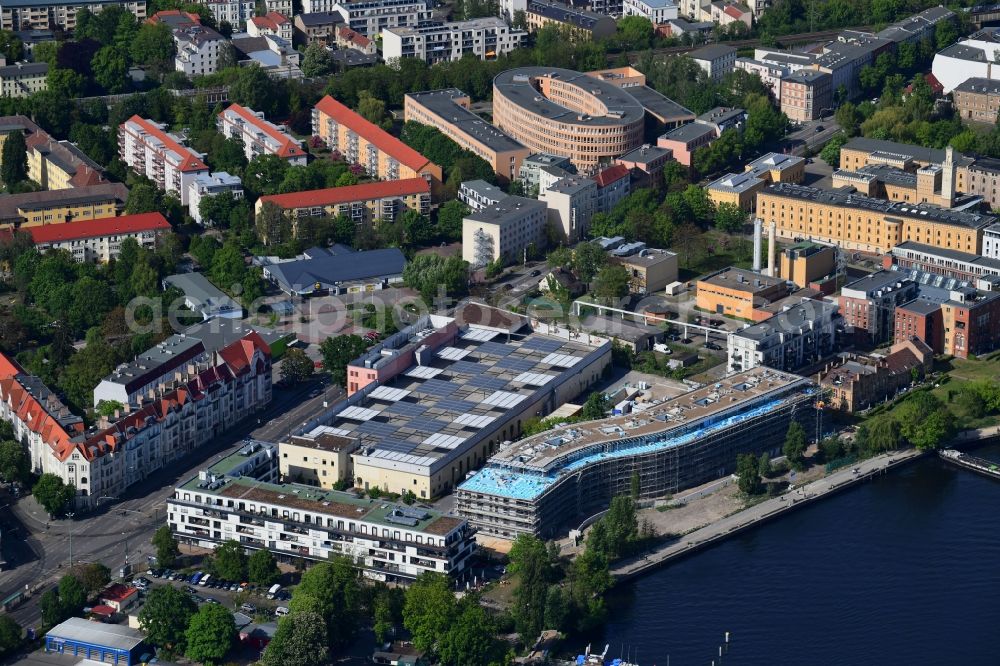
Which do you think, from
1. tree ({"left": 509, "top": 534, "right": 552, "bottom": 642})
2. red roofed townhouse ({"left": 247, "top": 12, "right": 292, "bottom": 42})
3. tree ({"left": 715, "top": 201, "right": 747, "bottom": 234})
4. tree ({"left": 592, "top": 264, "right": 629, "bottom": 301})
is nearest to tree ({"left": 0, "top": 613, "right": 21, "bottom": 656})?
tree ({"left": 509, "top": 534, "right": 552, "bottom": 642})

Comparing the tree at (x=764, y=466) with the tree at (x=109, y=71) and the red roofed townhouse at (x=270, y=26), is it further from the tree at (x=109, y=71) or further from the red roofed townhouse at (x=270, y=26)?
the red roofed townhouse at (x=270, y=26)

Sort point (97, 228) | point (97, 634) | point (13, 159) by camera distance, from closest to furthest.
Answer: point (97, 634), point (97, 228), point (13, 159)

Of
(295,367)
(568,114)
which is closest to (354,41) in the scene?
(568,114)

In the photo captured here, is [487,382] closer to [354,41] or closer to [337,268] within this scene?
[337,268]

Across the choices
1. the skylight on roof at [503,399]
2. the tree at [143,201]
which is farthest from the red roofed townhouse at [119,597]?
the tree at [143,201]

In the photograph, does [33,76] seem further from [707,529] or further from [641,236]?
[707,529]

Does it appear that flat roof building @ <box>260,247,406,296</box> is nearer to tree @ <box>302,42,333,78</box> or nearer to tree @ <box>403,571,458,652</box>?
tree @ <box>302,42,333,78</box>
